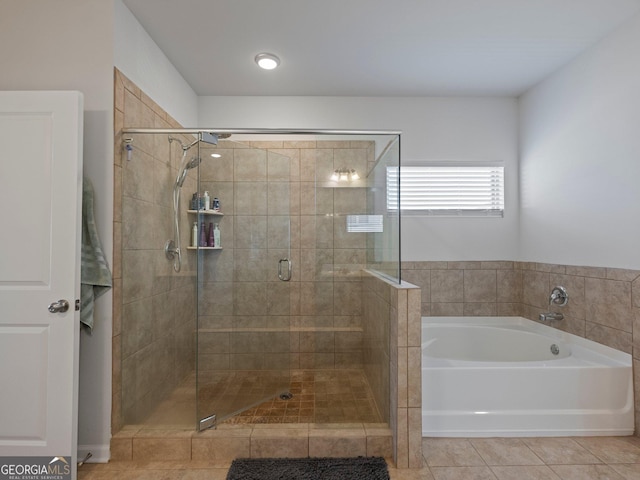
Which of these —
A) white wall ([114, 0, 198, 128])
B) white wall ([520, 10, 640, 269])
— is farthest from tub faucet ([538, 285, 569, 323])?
white wall ([114, 0, 198, 128])

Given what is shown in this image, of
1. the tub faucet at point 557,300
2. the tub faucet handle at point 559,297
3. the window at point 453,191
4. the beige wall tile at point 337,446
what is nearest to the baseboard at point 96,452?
the beige wall tile at point 337,446

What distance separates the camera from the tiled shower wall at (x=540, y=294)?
211 cm

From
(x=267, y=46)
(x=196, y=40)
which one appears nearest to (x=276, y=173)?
(x=267, y=46)

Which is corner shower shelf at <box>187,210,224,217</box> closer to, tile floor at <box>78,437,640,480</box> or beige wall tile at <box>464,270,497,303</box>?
tile floor at <box>78,437,640,480</box>

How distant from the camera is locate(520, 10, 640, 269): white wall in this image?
2.12 meters

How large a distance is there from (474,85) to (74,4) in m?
Answer: 2.95

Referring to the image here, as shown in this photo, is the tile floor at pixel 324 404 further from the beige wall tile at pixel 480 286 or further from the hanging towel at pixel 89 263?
the beige wall tile at pixel 480 286

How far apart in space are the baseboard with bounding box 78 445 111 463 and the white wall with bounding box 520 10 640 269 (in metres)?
3.29

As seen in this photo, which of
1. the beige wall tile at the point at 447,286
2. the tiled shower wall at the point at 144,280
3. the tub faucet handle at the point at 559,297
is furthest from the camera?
the beige wall tile at the point at 447,286

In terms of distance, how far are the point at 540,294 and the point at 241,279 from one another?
2.52 m

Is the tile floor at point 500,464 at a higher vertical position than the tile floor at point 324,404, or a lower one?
lower

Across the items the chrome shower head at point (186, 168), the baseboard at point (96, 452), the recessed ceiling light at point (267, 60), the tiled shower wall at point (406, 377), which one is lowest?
the baseboard at point (96, 452)

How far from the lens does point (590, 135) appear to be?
2.40 meters

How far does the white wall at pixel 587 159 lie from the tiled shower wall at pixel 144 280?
279 centimetres
